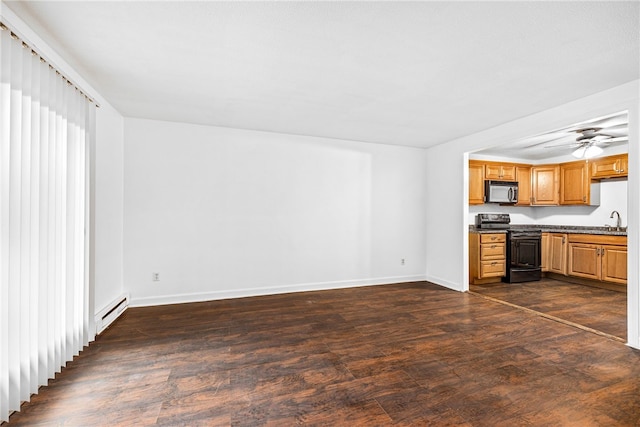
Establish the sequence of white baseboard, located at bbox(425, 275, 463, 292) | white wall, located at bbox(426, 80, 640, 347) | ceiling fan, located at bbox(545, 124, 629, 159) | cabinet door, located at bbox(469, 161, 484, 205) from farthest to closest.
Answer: cabinet door, located at bbox(469, 161, 484, 205) → white baseboard, located at bbox(425, 275, 463, 292) → ceiling fan, located at bbox(545, 124, 629, 159) → white wall, located at bbox(426, 80, 640, 347)

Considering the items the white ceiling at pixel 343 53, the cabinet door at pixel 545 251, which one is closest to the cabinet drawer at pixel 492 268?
the cabinet door at pixel 545 251

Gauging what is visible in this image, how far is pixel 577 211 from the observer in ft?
19.5

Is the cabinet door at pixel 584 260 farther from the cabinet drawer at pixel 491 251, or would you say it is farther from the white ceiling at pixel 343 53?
the white ceiling at pixel 343 53

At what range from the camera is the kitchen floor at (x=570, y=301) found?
3.33 meters

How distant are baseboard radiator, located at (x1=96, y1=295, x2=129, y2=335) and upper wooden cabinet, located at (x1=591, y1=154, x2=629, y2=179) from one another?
26.6 feet

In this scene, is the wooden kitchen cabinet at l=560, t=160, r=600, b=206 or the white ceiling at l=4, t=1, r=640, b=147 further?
the wooden kitchen cabinet at l=560, t=160, r=600, b=206

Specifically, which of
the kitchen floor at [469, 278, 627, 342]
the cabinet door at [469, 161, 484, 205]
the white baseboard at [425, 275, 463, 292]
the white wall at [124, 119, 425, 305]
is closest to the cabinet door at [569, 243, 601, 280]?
the kitchen floor at [469, 278, 627, 342]

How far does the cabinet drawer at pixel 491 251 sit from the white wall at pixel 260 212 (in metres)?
1.07

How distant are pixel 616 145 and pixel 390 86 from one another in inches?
208

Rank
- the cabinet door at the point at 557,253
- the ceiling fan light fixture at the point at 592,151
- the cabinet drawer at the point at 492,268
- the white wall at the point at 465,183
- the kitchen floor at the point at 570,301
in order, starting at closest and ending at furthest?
the white wall at the point at 465,183 → the kitchen floor at the point at 570,301 → the ceiling fan light fixture at the point at 592,151 → the cabinet drawer at the point at 492,268 → the cabinet door at the point at 557,253

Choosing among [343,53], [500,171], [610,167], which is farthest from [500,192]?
[343,53]

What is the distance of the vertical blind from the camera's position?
1749 millimetres

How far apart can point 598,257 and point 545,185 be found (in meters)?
1.75

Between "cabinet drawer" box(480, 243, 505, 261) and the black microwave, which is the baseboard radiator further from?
the black microwave
